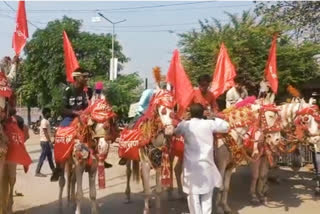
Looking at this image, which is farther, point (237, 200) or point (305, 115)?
point (237, 200)

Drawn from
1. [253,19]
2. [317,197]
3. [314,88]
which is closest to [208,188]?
[317,197]

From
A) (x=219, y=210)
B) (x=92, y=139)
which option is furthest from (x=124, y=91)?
(x=92, y=139)

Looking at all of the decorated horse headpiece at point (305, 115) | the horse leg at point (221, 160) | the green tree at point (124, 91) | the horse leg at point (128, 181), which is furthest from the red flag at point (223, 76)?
the green tree at point (124, 91)

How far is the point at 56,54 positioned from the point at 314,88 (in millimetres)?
16157

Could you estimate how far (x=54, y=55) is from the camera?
2609cm

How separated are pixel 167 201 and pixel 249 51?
511 centimetres

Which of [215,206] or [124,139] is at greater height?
[124,139]

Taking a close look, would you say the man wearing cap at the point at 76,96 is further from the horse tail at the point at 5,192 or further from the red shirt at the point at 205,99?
the red shirt at the point at 205,99

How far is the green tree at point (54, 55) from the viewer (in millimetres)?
26078

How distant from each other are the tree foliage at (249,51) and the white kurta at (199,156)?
5.95 meters

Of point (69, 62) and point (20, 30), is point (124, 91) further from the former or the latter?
point (20, 30)

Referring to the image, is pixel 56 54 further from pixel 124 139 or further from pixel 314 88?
pixel 124 139

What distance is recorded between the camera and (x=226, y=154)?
Answer: 7699 millimetres

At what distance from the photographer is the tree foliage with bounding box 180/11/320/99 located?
1179cm
